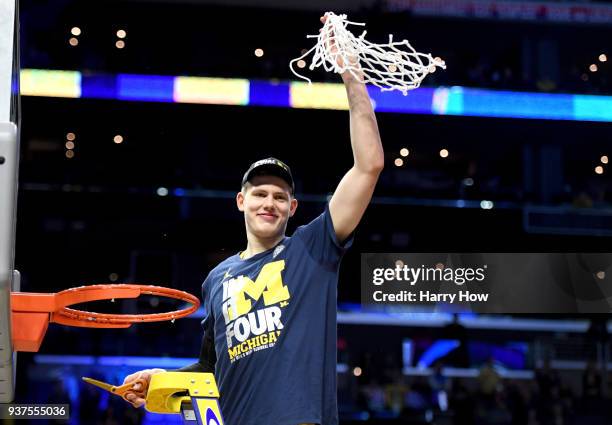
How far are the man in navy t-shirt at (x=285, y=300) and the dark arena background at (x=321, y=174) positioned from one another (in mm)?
7619

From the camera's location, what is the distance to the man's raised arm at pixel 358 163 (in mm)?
2943

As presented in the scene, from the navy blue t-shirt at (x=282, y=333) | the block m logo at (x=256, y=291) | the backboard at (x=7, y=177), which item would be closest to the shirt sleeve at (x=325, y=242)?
the navy blue t-shirt at (x=282, y=333)

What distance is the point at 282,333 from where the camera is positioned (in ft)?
9.84

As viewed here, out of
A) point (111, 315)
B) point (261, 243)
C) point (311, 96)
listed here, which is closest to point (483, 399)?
point (311, 96)

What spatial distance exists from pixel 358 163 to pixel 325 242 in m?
0.28

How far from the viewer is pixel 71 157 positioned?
40.2ft

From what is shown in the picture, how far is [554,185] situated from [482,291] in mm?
3965

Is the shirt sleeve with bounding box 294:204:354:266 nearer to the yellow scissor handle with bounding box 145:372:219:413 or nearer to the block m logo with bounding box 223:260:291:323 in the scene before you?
the block m logo with bounding box 223:260:291:323

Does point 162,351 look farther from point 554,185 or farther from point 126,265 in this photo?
point 554,185

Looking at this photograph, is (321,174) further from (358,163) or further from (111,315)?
(358,163)

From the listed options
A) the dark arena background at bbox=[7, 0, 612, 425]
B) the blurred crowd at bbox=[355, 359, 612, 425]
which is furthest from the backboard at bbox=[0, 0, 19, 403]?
the blurred crowd at bbox=[355, 359, 612, 425]

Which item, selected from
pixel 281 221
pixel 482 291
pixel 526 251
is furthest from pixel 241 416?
pixel 526 251

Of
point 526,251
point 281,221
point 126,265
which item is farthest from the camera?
point 126,265

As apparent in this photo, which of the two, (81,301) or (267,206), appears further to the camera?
(267,206)
